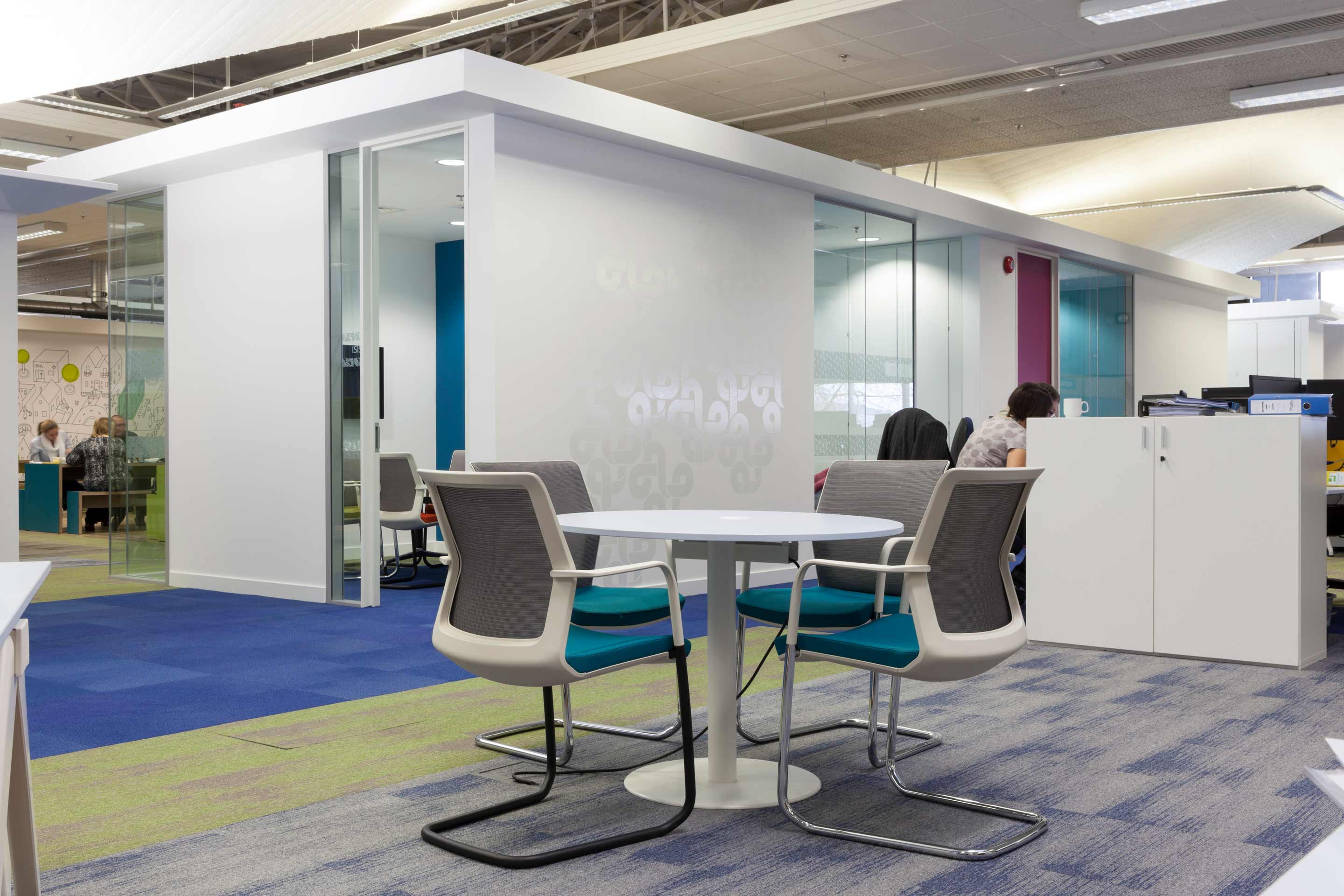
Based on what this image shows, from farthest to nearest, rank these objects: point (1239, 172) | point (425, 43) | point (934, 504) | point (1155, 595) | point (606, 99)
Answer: point (1239, 172)
point (425, 43)
point (606, 99)
point (1155, 595)
point (934, 504)

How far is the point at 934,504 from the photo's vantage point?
2.86 m

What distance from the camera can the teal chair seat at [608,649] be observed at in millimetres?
2830

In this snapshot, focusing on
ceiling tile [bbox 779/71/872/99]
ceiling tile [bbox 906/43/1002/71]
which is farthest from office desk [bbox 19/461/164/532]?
ceiling tile [bbox 906/43/1002/71]

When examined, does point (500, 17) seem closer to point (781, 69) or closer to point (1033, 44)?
point (781, 69)

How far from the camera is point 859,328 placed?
30.3 ft

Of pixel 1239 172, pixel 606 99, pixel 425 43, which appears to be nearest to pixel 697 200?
pixel 606 99

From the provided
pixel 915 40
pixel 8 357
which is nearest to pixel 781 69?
pixel 915 40

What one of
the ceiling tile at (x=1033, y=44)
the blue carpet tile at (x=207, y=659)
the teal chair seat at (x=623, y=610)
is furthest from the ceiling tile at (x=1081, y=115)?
the teal chair seat at (x=623, y=610)

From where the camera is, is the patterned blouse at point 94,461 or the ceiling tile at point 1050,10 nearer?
the ceiling tile at point 1050,10

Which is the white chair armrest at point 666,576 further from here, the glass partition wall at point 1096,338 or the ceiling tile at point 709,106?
the glass partition wall at point 1096,338

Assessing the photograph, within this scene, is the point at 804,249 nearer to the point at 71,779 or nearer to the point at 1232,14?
the point at 1232,14

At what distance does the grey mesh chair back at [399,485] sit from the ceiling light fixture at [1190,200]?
9214mm

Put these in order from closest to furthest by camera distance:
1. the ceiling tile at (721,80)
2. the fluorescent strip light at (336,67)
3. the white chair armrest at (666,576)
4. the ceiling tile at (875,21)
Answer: the white chair armrest at (666,576), the ceiling tile at (875,21), the ceiling tile at (721,80), the fluorescent strip light at (336,67)

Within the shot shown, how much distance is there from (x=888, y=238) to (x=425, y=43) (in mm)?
4065
